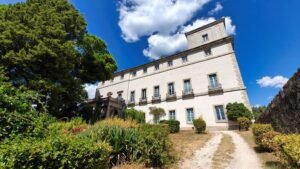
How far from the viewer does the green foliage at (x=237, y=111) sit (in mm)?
15900

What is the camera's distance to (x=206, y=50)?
21172 millimetres

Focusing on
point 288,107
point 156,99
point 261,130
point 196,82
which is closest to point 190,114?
point 196,82

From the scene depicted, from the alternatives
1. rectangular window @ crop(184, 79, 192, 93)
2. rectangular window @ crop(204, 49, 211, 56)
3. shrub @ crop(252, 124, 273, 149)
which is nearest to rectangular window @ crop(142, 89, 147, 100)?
rectangular window @ crop(184, 79, 192, 93)

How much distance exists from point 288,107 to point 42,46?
477 inches

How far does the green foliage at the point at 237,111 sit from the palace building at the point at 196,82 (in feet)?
3.06

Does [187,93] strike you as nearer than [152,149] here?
No

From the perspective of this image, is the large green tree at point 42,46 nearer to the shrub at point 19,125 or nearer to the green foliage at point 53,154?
the shrub at point 19,125

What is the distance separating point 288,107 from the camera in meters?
5.27

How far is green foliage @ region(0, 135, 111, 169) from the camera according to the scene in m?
2.25

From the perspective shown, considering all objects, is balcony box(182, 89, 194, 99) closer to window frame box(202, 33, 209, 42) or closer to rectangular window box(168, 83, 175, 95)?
rectangular window box(168, 83, 175, 95)

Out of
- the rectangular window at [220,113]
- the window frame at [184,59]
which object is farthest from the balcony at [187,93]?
the window frame at [184,59]

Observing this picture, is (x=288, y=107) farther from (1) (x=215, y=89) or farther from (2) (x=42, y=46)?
(1) (x=215, y=89)

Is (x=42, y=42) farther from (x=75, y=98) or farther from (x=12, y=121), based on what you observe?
(x=12, y=121)

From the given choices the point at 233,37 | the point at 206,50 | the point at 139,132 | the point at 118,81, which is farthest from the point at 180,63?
the point at 139,132
